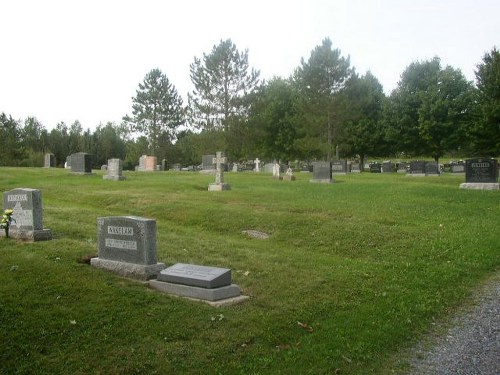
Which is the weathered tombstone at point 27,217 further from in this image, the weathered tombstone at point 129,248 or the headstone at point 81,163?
the headstone at point 81,163

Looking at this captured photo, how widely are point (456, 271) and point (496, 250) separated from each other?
2148 millimetres

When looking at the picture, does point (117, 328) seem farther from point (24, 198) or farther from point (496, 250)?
point (496, 250)

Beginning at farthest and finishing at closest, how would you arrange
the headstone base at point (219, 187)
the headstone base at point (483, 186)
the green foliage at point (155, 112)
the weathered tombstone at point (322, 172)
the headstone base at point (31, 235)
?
the green foliage at point (155, 112)
the weathered tombstone at point (322, 172)
the headstone base at point (219, 187)
the headstone base at point (483, 186)
the headstone base at point (31, 235)

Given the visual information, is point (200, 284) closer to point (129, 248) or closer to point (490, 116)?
point (129, 248)

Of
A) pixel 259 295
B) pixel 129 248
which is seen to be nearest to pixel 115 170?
pixel 129 248

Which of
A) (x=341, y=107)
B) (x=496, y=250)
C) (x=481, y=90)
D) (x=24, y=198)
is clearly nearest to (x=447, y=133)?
(x=481, y=90)

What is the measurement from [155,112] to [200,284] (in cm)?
5792

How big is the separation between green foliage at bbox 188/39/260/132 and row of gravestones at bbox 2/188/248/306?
1714 inches

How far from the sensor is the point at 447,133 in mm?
45375

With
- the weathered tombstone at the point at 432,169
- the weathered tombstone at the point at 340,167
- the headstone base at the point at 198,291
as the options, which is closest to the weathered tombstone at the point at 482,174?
the weathered tombstone at the point at 432,169

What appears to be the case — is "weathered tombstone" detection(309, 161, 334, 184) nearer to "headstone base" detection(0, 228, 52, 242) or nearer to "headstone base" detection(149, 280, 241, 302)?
"headstone base" detection(0, 228, 52, 242)

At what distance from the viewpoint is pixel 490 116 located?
124ft

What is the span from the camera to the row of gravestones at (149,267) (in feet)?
23.8

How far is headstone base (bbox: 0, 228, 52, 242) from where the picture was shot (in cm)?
1000
